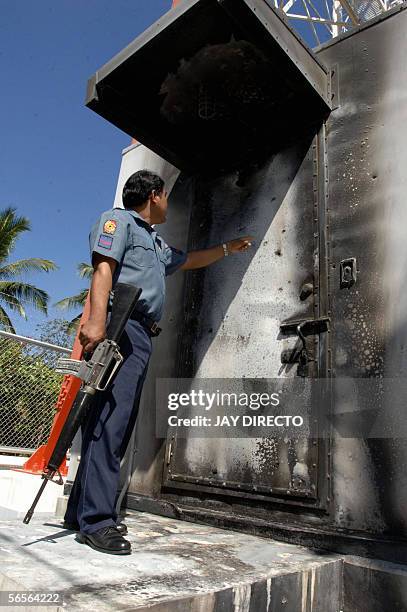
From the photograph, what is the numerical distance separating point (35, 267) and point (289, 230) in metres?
19.2

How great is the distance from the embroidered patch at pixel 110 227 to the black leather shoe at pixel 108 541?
1.37 m

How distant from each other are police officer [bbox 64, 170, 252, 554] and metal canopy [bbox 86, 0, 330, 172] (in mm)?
936

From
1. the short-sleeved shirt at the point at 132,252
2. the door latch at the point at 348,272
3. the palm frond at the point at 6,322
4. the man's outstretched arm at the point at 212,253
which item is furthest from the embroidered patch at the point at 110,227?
the palm frond at the point at 6,322

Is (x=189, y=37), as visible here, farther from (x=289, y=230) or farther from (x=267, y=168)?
(x=289, y=230)

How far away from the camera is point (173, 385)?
3453 millimetres

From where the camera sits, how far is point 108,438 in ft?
7.16

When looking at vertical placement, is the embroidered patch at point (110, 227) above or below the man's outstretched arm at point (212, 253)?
below

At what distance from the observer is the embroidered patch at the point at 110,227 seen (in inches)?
94.3

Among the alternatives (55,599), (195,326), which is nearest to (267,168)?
(195,326)

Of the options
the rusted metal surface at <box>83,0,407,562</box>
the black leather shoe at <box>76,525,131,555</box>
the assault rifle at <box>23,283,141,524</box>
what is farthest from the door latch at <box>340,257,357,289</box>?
the black leather shoe at <box>76,525,131,555</box>

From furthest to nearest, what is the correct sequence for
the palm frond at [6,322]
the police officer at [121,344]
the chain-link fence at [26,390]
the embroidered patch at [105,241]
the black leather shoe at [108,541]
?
the palm frond at [6,322] → the chain-link fence at [26,390] → the embroidered patch at [105,241] → the police officer at [121,344] → the black leather shoe at [108,541]

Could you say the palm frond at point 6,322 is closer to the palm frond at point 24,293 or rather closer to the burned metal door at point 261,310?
the palm frond at point 24,293

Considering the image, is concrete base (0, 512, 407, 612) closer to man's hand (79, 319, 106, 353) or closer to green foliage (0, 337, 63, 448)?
man's hand (79, 319, 106, 353)

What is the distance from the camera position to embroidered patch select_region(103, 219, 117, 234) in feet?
7.86
